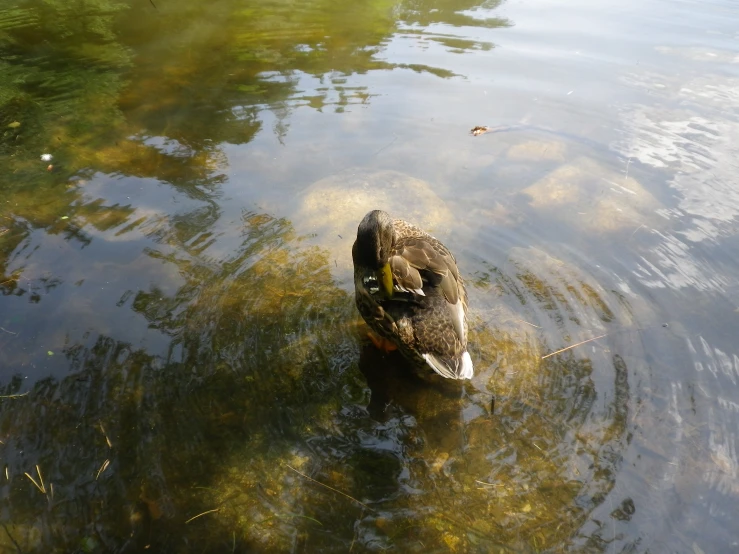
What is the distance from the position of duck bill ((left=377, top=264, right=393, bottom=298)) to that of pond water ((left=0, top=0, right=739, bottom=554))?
21.6 inches

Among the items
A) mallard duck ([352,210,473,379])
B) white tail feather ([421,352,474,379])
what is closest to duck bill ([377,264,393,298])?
mallard duck ([352,210,473,379])

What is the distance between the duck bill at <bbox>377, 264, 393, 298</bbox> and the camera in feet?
11.0

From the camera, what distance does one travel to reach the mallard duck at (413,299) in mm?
3254

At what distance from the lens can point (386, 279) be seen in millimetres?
3377

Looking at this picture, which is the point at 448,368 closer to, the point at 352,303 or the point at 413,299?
the point at 413,299

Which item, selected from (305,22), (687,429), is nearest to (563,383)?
(687,429)

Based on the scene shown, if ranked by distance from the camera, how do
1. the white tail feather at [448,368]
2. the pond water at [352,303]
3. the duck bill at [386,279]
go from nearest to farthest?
1. the pond water at [352,303]
2. the white tail feather at [448,368]
3. the duck bill at [386,279]

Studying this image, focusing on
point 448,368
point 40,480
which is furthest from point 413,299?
point 40,480

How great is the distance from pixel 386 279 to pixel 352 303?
0.69 metres

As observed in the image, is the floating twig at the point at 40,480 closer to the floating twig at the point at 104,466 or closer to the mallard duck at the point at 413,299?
the floating twig at the point at 104,466

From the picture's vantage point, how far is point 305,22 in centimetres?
862

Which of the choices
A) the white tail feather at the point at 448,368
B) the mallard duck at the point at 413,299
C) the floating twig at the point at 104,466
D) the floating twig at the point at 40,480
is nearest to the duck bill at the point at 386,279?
the mallard duck at the point at 413,299

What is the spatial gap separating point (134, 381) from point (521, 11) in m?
8.83

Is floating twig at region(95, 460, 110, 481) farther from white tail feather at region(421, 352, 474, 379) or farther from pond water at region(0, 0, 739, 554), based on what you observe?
white tail feather at region(421, 352, 474, 379)
